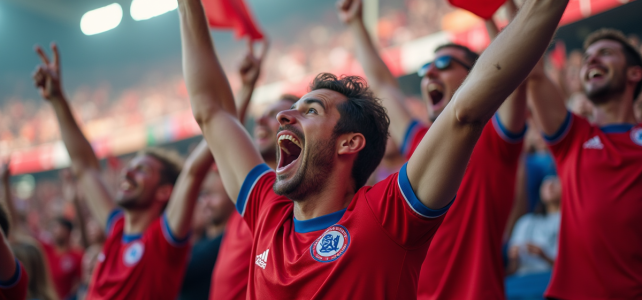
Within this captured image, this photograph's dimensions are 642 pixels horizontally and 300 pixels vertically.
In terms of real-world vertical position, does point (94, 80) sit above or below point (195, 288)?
above

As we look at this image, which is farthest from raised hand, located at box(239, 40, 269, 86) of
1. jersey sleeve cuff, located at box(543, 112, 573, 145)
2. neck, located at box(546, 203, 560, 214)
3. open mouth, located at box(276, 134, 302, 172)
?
neck, located at box(546, 203, 560, 214)

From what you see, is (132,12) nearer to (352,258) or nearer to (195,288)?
(195,288)

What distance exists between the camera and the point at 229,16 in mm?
3666

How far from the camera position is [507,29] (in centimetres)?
136

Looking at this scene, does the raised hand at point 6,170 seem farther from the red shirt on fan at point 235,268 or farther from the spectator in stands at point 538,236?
the spectator in stands at point 538,236

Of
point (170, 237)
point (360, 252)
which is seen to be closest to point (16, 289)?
point (170, 237)

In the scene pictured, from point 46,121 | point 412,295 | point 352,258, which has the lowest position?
point 412,295

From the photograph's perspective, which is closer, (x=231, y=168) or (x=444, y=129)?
(x=444, y=129)

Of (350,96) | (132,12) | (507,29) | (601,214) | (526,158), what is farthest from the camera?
(132,12)

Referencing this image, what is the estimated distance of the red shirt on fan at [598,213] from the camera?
2.22 meters

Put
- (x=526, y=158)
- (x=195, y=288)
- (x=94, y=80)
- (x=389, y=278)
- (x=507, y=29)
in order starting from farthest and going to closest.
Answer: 1. (x=94, y=80)
2. (x=526, y=158)
3. (x=195, y=288)
4. (x=389, y=278)
5. (x=507, y=29)

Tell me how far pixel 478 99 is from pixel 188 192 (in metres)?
2.05

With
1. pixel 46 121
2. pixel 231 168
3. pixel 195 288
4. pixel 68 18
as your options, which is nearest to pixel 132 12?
pixel 68 18

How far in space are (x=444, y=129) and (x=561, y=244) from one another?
1.42 metres
